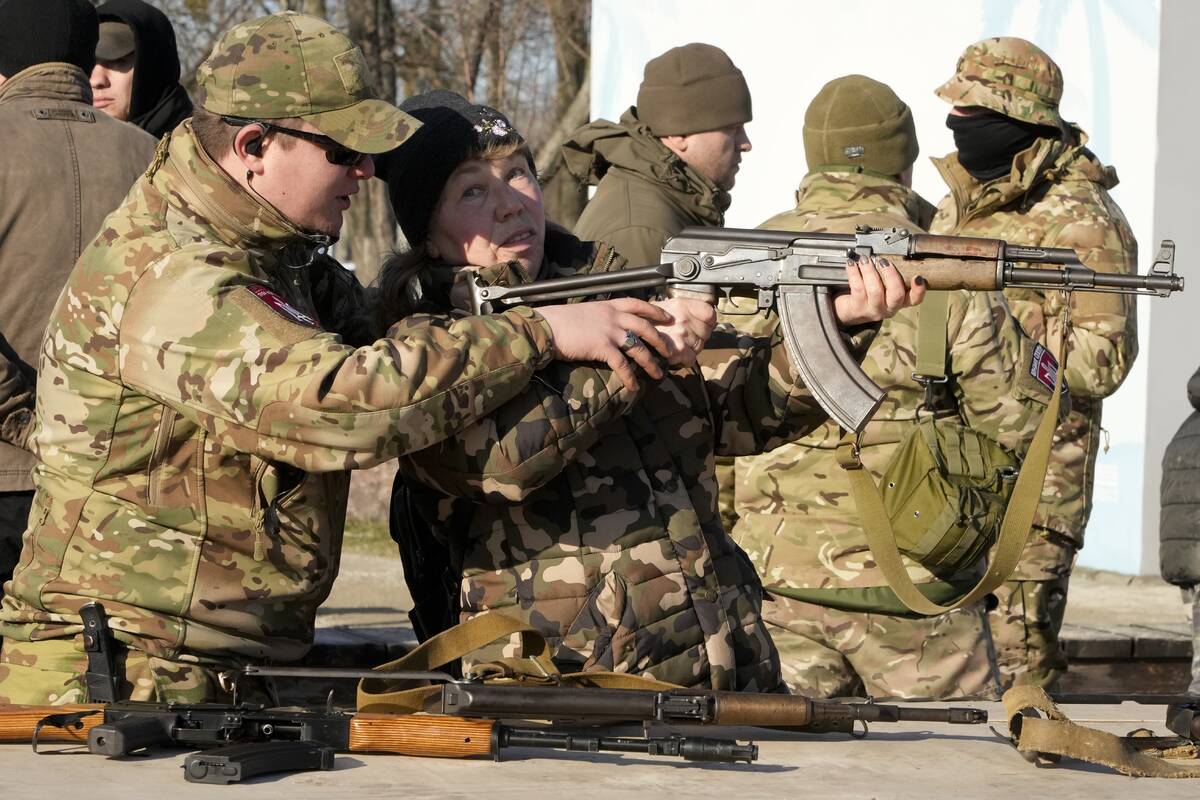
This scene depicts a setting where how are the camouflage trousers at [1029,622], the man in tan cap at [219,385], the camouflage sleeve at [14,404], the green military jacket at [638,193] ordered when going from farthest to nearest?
1. the camouflage trousers at [1029,622]
2. the green military jacket at [638,193]
3. the camouflage sleeve at [14,404]
4. the man in tan cap at [219,385]

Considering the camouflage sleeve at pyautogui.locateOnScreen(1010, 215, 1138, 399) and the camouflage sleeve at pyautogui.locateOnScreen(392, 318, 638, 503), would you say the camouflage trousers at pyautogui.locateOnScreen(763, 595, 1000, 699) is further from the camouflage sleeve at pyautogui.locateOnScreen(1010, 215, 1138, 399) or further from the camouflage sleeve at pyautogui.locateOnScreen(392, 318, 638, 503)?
the camouflage sleeve at pyautogui.locateOnScreen(392, 318, 638, 503)

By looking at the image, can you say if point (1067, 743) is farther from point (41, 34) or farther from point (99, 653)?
point (41, 34)

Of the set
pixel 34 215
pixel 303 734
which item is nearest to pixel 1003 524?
pixel 303 734

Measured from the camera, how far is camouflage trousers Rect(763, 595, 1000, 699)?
4742mm

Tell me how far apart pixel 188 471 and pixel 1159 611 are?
706 cm

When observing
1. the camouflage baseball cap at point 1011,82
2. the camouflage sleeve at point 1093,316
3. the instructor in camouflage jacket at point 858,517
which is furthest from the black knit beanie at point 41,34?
the camouflage sleeve at point 1093,316

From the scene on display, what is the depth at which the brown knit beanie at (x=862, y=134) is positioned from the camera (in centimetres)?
512

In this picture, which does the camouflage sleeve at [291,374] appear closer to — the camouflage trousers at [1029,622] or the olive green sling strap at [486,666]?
the olive green sling strap at [486,666]

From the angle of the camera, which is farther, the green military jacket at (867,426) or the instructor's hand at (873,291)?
the green military jacket at (867,426)

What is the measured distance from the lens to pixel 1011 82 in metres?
5.88

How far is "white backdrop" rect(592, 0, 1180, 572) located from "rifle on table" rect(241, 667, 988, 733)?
6.50 meters

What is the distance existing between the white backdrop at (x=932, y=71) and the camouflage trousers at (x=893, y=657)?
4.67m

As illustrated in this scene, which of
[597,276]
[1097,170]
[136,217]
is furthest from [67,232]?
[1097,170]

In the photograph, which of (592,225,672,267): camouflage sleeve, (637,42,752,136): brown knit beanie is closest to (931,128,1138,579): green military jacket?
(637,42,752,136): brown knit beanie
